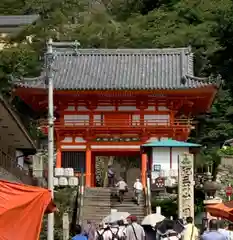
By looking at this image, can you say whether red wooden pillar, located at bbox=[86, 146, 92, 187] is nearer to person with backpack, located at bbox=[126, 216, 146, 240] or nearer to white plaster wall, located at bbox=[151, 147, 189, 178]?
white plaster wall, located at bbox=[151, 147, 189, 178]

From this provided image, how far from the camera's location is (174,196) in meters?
33.1

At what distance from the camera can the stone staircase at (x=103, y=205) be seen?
2928cm

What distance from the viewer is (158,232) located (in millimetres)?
15602

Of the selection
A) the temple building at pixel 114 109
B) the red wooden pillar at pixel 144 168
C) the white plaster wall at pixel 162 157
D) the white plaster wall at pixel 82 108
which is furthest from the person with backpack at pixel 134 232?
the white plaster wall at pixel 82 108

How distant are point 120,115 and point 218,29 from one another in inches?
817

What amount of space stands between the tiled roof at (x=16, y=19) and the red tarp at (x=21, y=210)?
55.2 meters

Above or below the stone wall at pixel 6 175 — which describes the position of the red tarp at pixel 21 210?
below

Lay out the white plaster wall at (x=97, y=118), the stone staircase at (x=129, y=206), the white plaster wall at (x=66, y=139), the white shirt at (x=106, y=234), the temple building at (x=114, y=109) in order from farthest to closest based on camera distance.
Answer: the white plaster wall at (x=97, y=118)
the white plaster wall at (x=66, y=139)
the temple building at (x=114, y=109)
the stone staircase at (x=129, y=206)
the white shirt at (x=106, y=234)

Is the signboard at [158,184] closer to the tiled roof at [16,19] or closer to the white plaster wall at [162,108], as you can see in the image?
the white plaster wall at [162,108]

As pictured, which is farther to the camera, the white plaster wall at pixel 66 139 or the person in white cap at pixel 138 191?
the white plaster wall at pixel 66 139

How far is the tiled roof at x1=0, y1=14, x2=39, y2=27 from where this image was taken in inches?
2544

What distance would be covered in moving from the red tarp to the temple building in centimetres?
2629

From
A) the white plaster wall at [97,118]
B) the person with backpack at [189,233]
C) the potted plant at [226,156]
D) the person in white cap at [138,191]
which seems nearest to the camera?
the person with backpack at [189,233]

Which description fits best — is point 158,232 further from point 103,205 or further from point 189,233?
point 103,205
